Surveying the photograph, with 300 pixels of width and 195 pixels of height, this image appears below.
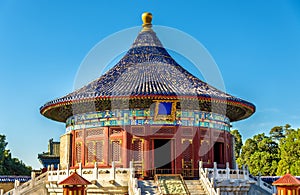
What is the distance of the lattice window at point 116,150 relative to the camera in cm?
2548

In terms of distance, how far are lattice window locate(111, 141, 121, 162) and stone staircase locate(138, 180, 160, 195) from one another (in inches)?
138

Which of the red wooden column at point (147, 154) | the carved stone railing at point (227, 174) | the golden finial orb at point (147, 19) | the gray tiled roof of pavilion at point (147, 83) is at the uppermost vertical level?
the golden finial orb at point (147, 19)

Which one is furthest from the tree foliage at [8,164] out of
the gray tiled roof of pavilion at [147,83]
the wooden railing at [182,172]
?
the wooden railing at [182,172]

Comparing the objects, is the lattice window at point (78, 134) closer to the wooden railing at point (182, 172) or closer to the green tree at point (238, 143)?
the wooden railing at point (182, 172)

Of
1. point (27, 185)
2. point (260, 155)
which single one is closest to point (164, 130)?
point (27, 185)

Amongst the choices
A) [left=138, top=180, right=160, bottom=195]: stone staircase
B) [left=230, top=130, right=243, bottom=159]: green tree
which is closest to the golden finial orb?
[left=138, top=180, right=160, bottom=195]: stone staircase

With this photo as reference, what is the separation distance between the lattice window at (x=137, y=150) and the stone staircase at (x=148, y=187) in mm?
2848

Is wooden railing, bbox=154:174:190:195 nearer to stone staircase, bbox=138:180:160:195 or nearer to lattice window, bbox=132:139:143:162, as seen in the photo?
Result: stone staircase, bbox=138:180:160:195

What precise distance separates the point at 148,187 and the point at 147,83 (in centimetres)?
664

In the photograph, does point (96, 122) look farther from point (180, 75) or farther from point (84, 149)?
point (180, 75)

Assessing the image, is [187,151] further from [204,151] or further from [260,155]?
[260,155]

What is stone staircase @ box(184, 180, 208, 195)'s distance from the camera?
70.6ft

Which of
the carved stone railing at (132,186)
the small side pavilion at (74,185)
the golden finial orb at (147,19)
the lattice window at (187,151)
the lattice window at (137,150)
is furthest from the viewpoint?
the golden finial orb at (147,19)

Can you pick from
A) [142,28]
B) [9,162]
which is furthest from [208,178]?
[9,162]
